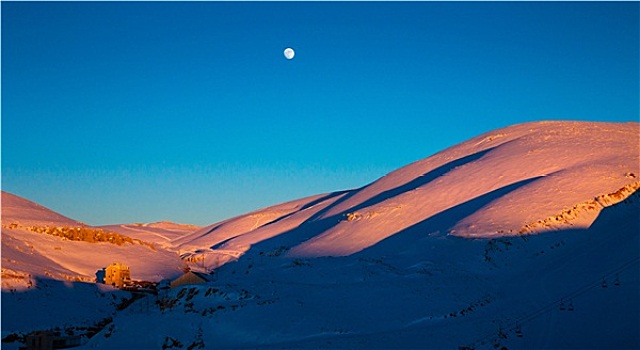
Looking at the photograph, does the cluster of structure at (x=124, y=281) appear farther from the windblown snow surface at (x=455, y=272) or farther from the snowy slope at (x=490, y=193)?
the snowy slope at (x=490, y=193)

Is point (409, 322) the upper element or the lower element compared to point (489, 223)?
lower

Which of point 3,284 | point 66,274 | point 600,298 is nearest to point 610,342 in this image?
point 600,298

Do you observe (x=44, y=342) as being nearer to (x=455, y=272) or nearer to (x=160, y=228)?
(x=455, y=272)

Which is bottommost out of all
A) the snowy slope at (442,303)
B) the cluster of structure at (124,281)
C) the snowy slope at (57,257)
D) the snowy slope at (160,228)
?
the snowy slope at (442,303)

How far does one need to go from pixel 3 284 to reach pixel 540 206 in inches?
1325

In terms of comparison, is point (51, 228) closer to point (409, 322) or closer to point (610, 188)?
point (409, 322)

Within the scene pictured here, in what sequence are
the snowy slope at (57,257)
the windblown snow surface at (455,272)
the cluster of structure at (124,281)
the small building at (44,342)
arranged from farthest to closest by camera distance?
the cluster of structure at (124,281) → the snowy slope at (57,257) → the windblown snow surface at (455,272) → the small building at (44,342)

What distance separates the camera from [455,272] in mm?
35531

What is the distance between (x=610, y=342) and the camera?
2327 centimetres

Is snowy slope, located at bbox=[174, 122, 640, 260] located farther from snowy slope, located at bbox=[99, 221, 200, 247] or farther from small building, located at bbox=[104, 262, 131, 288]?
snowy slope, located at bbox=[99, 221, 200, 247]

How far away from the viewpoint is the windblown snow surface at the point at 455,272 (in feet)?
86.6

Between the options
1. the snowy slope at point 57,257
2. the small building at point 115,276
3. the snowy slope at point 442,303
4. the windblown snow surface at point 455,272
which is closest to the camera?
the snowy slope at point 442,303

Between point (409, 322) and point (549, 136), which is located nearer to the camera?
point (409, 322)

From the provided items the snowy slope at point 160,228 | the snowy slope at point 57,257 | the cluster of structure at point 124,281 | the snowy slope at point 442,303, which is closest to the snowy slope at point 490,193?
the snowy slope at point 442,303
